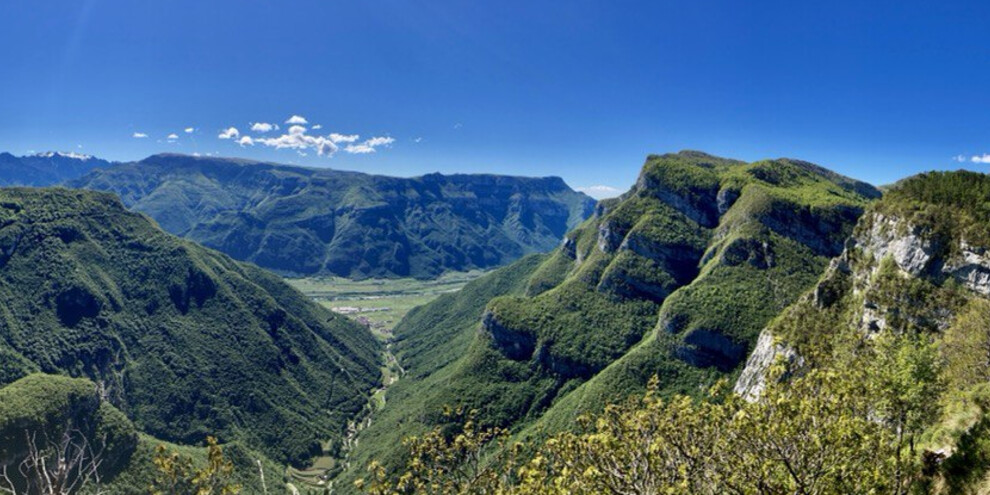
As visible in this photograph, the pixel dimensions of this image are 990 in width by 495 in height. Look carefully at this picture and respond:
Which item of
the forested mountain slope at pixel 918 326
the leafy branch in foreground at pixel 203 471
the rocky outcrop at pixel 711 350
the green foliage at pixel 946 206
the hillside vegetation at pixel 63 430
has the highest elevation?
the green foliage at pixel 946 206

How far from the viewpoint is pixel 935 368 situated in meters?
35.4

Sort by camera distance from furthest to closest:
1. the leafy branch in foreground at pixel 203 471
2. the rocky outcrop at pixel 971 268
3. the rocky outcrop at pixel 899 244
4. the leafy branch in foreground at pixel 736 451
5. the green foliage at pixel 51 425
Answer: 1. the green foliage at pixel 51 425
2. the rocky outcrop at pixel 899 244
3. the rocky outcrop at pixel 971 268
4. the leafy branch in foreground at pixel 736 451
5. the leafy branch in foreground at pixel 203 471

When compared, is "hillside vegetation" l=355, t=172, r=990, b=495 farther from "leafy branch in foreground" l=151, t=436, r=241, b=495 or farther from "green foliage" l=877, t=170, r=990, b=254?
"green foliage" l=877, t=170, r=990, b=254

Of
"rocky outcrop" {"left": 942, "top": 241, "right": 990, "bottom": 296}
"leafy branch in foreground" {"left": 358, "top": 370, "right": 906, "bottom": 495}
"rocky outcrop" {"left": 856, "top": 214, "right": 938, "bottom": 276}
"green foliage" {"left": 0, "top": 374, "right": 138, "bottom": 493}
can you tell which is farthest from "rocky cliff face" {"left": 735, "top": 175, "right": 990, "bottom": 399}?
"green foliage" {"left": 0, "top": 374, "right": 138, "bottom": 493}

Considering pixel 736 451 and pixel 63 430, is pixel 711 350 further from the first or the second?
pixel 63 430

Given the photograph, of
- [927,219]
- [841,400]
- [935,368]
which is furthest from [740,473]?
[927,219]

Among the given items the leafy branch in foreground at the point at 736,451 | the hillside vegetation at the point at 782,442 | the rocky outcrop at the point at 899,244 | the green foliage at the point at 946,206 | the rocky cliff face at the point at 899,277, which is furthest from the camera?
the rocky outcrop at the point at 899,244

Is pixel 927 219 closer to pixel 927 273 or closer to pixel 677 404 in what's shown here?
pixel 927 273

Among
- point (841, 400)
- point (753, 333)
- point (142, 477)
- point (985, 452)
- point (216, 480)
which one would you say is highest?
point (841, 400)

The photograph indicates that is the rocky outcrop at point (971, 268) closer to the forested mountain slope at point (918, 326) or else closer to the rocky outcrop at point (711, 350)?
the forested mountain slope at point (918, 326)

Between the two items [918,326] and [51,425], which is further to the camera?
[51,425]

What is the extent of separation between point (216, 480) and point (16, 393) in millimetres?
218124

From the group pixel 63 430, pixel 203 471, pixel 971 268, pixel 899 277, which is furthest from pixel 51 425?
pixel 971 268

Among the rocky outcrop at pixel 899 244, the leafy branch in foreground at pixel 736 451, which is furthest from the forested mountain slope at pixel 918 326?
the leafy branch in foreground at pixel 736 451
